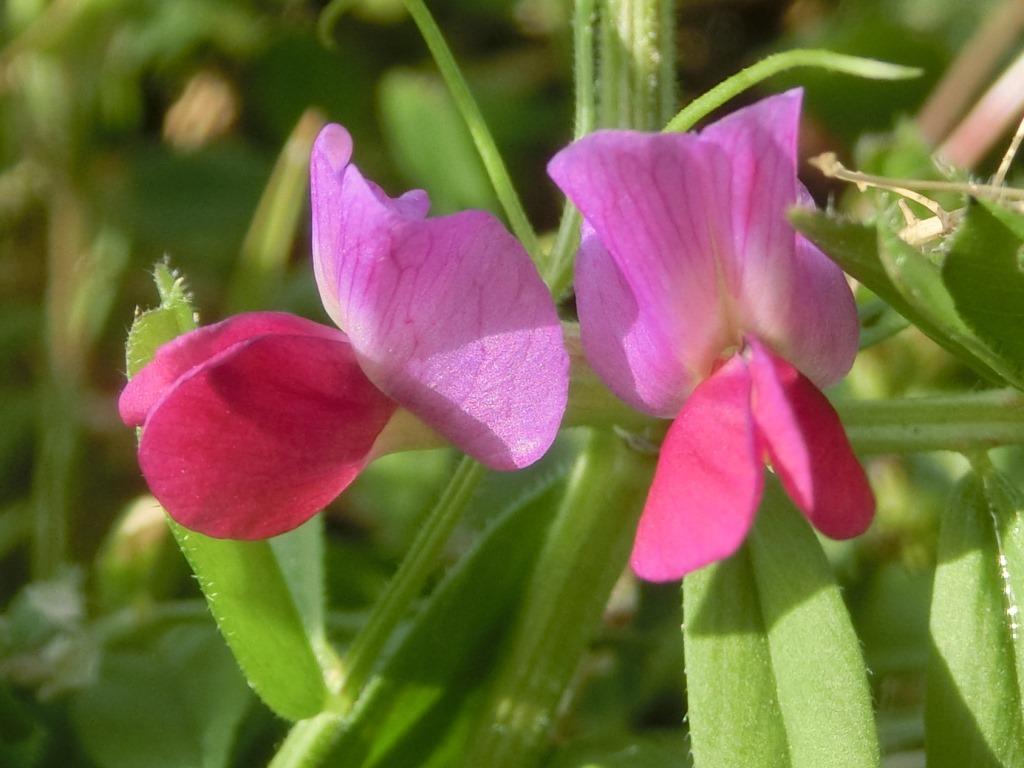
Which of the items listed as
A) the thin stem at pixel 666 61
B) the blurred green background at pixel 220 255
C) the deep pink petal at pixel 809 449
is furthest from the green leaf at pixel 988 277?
the blurred green background at pixel 220 255

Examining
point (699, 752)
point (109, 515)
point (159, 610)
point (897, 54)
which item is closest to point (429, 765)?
point (699, 752)

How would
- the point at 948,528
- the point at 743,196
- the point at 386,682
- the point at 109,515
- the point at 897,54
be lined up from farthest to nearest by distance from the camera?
1. the point at 897,54
2. the point at 109,515
3. the point at 386,682
4. the point at 948,528
5. the point at 743,196

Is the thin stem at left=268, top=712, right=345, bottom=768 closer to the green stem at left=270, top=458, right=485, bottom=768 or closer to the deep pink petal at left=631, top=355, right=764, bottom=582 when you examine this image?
the green stem at left=270, top=458, right=485, bottom=768

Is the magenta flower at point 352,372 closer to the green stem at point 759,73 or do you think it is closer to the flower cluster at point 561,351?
the flower cluster at point 561,351

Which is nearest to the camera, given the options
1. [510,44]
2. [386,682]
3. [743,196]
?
[743,196]

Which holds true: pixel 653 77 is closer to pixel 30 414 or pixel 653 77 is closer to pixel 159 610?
pixel 159 610

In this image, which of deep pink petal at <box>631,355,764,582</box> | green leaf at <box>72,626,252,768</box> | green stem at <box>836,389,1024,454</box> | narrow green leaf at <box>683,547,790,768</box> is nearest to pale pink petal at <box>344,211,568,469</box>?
deep pink petal at <box>631,355,764,582</box>

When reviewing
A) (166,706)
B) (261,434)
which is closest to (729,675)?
(261,434)
